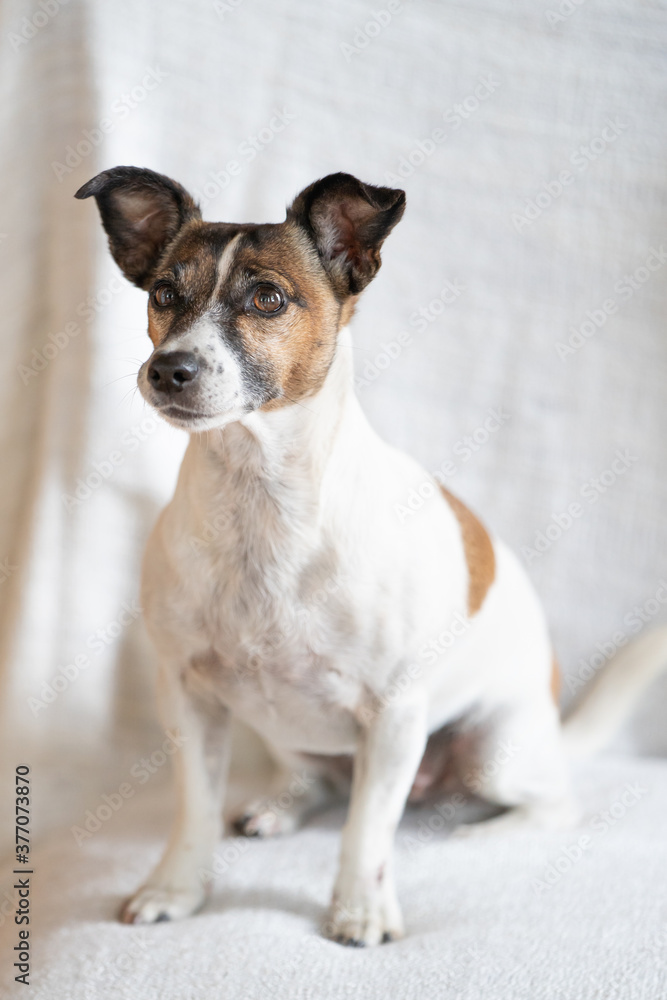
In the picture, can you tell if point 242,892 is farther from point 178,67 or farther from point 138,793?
point 178,67

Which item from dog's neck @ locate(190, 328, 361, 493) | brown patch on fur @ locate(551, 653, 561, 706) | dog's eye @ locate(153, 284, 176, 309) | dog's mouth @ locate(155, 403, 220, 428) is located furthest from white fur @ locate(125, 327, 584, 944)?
brown patch on fur @ locate(551, 653, 561, 706)

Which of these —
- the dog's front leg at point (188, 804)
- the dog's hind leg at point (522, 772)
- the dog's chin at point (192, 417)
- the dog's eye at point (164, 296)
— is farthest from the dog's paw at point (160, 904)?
the dog's eye at point (164, 296)

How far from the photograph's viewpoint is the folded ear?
1643mm

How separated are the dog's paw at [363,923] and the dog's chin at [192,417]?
3.18ft

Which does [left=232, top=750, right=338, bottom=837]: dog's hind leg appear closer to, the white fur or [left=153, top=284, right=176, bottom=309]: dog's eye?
the white fur

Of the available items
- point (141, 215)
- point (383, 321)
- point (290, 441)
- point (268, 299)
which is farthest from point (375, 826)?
point (383, 321)

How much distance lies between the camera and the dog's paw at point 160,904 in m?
1.86

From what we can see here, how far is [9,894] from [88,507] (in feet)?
3.08

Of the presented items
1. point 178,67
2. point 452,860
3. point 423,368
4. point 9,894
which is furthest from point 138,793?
point 178,67

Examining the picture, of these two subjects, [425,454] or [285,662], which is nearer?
[285,662]

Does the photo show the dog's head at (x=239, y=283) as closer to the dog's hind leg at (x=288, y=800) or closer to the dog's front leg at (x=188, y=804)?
the dog's front leg at (x=188, y=804)

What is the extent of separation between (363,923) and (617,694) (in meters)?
1.17

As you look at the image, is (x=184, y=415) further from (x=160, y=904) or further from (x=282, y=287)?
(x=160, y=904)

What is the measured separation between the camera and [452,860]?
2.14 m
